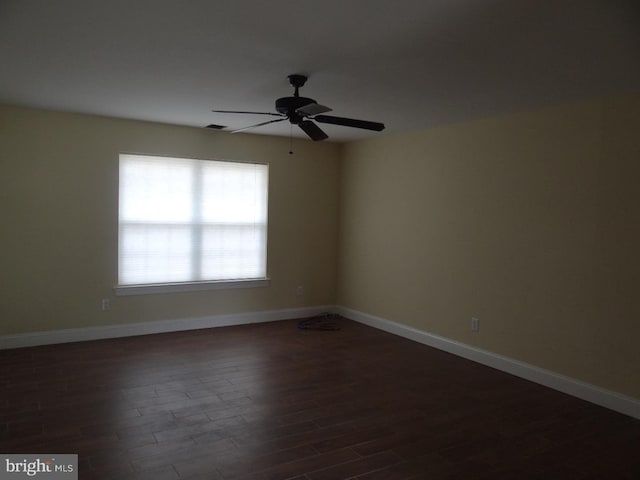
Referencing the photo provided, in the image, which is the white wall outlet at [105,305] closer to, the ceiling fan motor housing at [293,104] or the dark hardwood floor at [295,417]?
the dark hardwood floor at [295,417]

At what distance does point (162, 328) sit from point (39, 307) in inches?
49.9

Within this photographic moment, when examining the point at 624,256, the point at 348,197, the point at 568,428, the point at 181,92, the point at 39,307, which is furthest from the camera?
the point at 348,197

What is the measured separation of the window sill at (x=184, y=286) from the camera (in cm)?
532

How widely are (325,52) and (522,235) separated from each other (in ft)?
8.23

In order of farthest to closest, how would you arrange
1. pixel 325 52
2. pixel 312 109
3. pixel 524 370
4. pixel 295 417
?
1. pixel 524 370
2. pixel 295 417
3. pixel 312 109
4. pixel 325 52

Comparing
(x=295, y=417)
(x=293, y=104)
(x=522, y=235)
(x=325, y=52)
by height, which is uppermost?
(x=325, y=52)

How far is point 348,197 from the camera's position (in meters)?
6.57

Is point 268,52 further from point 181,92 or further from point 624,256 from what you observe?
point 624,256

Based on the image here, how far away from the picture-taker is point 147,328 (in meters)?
5.47

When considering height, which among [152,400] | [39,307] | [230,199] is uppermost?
[230,199]

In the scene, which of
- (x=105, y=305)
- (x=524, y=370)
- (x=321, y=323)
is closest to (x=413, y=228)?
(x=321, y=323)

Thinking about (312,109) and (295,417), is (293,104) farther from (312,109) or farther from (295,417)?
(295,417)

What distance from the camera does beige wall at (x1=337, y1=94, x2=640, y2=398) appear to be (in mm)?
3627

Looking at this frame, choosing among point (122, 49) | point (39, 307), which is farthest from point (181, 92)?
point (39, 307)
